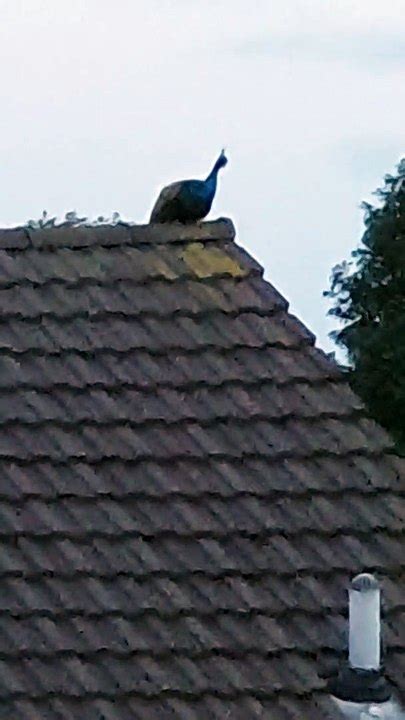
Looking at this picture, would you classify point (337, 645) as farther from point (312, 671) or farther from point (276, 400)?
point (276, 400)

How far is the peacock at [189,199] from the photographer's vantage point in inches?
216

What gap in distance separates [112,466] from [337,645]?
0.86 m

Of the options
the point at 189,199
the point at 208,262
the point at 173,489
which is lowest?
the point at 173,489

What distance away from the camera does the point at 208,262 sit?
5402 mm

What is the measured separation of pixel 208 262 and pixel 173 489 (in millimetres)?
977

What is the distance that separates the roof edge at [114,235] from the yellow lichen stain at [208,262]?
40 millimetres

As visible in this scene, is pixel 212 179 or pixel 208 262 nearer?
pixel 208 262

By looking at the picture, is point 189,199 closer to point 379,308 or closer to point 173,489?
point 173,489

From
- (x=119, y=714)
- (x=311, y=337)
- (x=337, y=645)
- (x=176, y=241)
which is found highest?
(x=176, y=241)

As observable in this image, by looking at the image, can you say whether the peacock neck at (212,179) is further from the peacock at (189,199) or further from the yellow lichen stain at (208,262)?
the yellow lichen stain at (208,262)

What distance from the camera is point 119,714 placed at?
4297 mm

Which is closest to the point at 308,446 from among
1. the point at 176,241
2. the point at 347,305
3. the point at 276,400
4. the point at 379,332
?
the point at 276,400

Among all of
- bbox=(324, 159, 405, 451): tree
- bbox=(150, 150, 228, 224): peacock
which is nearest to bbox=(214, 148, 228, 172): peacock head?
bbox=(150, 150, 228, 224): peacock

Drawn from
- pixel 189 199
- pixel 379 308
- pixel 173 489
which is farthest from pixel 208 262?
pixel 379 308
